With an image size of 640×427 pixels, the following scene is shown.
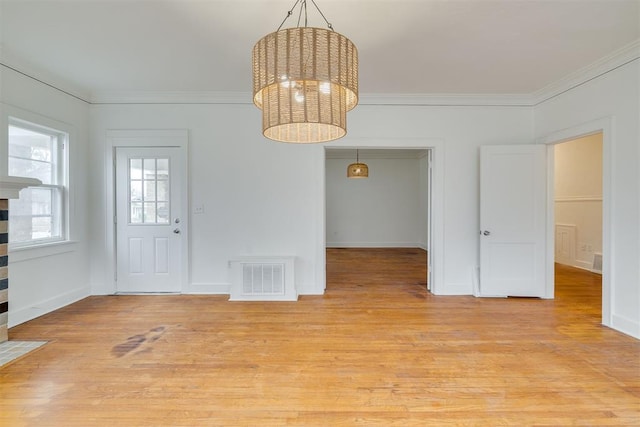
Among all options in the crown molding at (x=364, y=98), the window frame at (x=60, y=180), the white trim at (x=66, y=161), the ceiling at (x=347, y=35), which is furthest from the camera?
the crown molding at (x=364, y=98)

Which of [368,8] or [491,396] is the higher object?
[368,8]

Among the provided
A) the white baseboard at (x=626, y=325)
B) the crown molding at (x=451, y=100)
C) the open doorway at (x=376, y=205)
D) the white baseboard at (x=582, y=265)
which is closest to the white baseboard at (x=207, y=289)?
the crown molding at (x=451, y=100)

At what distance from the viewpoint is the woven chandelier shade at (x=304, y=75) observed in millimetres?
1522

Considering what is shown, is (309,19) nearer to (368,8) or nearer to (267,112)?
(368,8)

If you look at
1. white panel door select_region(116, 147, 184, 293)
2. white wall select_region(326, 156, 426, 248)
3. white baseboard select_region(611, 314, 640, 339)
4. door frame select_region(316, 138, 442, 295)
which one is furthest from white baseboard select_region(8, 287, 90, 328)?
white baseboard select_region(611, 314, 640, 339)

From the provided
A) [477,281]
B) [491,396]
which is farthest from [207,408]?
[477,281]

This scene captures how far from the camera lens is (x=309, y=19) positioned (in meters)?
2.30

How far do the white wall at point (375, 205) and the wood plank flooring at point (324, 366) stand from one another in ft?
15.6

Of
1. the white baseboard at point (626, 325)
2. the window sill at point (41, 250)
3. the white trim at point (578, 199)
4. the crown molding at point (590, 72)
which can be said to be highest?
the crown molding at point (590, 72)

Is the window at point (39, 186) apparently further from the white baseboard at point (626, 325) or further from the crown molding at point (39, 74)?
the white baseboard at point (626, 325)

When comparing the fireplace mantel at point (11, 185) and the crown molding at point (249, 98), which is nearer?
the fireplace mantel at point (11, 185)

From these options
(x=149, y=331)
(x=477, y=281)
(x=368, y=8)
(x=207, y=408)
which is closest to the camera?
(x=207, y=408)

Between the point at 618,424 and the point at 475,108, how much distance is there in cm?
352

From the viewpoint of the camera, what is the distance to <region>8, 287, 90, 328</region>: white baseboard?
2934 millimetres
